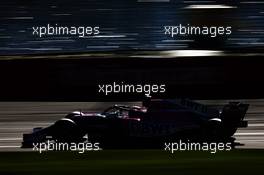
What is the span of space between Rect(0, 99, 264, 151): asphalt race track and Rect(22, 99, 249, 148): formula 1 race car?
0.06 meters

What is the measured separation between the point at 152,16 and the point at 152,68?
505mm

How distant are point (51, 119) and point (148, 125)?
2.31ft

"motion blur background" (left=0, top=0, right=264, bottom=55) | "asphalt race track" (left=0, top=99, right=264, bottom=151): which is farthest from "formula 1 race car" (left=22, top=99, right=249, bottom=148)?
"motion blur background" (left=0, top=0, right=264, bottom=55)

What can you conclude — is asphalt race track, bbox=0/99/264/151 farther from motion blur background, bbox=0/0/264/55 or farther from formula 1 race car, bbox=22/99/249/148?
motion blur background, bbox=0/0/264/55

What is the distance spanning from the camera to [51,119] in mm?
5293

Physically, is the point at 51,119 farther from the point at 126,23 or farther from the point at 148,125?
the point at 126,23

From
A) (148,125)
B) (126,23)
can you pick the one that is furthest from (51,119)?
(126,23)

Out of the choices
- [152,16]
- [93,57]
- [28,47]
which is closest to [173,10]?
[152,16]

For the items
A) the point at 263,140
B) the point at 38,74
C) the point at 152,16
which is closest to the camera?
the point at 263,140

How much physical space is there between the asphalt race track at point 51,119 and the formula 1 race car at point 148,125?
0.20 feet

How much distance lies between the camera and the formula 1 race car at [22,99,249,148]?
5023 millimetres

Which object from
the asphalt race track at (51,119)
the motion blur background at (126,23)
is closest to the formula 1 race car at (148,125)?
the asphalt race track at (51,119)

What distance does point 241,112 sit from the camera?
5266mm

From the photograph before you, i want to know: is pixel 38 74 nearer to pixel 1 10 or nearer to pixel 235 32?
pixel 1 10
